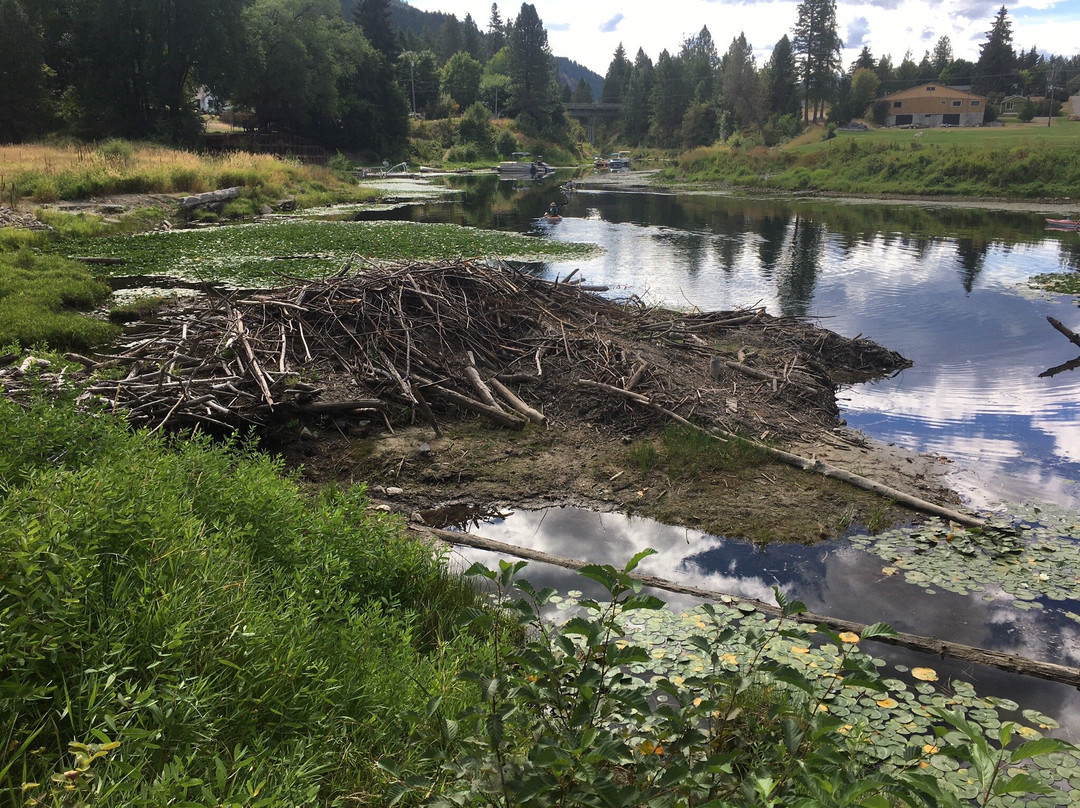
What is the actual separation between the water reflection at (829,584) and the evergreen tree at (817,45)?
8928 centimetres

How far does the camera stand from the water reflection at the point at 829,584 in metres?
5.50

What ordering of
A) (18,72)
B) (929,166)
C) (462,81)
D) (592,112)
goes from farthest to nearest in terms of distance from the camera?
1. (592,112)
2. (462,81)
3. (929,166)
4. (18,72)

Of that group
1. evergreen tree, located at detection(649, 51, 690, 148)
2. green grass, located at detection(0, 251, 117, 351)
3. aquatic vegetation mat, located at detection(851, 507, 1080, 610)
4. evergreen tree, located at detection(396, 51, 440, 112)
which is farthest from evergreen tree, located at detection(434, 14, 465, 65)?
aquatic vegetation mat, located at detection(851, 507, 1080, 610)

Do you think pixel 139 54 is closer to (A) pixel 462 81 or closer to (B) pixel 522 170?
(B) pixel 522 170

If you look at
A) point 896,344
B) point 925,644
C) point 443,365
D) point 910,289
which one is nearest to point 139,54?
point 443,365

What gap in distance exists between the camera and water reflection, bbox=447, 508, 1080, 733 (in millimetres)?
5496

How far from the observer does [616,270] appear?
22.7 m

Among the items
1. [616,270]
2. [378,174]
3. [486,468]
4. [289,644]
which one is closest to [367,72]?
[378,174]

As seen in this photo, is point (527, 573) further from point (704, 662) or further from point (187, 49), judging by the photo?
Result: point (187, 49)

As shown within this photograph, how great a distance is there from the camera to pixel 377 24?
80.4m

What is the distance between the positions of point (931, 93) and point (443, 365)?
102858mm

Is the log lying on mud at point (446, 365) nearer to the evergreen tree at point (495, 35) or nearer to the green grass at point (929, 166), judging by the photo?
the green grass at point (929, 166)

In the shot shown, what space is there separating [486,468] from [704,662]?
13.4ft

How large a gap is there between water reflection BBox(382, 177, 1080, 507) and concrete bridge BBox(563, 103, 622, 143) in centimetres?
8770
